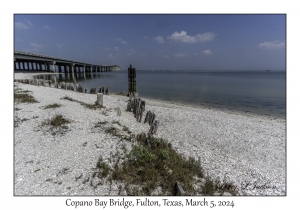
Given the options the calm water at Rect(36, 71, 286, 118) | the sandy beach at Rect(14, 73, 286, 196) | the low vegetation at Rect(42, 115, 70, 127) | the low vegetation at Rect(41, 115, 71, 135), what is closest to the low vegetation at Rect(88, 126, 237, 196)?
the sandy beach at Rect(14, 73, 286, 196)

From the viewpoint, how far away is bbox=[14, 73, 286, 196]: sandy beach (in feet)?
17.6

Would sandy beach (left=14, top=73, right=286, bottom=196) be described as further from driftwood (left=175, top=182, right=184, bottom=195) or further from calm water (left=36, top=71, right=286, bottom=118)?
calm water (left=36, top=71, right=286, bottom=118)

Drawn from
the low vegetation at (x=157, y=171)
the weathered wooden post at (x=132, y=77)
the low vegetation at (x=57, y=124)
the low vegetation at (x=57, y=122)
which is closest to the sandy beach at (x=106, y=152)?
the low vegetation at (x=57, y=124)

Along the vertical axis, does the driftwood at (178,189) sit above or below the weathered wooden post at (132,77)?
below

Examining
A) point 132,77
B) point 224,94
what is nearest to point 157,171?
point 224,94

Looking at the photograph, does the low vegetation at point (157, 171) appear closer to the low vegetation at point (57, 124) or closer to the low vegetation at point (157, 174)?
the low vegetation at point (157, 174)

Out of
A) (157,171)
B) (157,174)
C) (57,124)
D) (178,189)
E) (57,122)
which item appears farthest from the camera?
(57,122)

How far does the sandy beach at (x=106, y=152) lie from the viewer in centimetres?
537

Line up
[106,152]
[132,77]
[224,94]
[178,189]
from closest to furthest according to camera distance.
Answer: [178,189]
[106,152]
[224,94]
[132,77]

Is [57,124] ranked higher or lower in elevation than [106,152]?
higher

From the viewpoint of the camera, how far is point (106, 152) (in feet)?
23.5

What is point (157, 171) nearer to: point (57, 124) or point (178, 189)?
point (178, 189)

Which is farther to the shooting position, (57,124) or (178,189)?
(57,124)

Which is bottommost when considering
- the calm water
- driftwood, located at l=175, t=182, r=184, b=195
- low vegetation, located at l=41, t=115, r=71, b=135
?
driftwood, located at l=175, t=182, r=184, b=195
